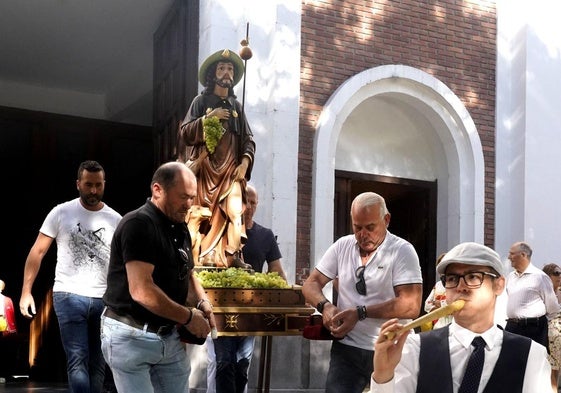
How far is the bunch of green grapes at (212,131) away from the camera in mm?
7465

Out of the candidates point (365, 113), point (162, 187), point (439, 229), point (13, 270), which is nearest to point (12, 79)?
point (13, 270)

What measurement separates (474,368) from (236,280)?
12.1 ft

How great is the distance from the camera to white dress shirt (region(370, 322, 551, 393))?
9.88 feet

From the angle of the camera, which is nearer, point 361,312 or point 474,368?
point 474,368

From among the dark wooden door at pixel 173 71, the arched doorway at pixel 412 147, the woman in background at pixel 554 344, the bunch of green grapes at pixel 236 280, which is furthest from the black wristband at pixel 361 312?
the dark wooden door at pixel 173 71

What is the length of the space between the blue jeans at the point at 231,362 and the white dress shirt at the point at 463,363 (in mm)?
3610

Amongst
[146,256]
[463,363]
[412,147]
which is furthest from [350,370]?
[412,147]

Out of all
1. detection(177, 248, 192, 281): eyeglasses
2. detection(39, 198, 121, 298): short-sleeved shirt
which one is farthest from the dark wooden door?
detection(177, 248, 192, 281): eyeglasses

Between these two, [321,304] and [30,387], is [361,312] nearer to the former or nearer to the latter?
[321,304]

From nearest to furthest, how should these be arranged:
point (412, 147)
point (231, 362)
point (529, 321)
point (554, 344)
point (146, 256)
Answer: point (146, 256) < point (231, 362) < point (529, 321) < point (554, 344) < point (412, 147)

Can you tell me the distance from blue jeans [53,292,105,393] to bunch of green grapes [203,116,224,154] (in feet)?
5.85

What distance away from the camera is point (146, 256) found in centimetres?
421

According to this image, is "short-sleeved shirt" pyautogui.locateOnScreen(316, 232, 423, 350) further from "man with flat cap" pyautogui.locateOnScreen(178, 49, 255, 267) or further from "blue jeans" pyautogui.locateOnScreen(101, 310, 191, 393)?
"man with flat cap" pyautogui.locateOnScreen(178, 49, 255, 267)

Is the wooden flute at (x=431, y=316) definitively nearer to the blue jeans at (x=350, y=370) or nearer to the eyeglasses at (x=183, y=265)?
the eyeglasses at (x=183, y=265)
